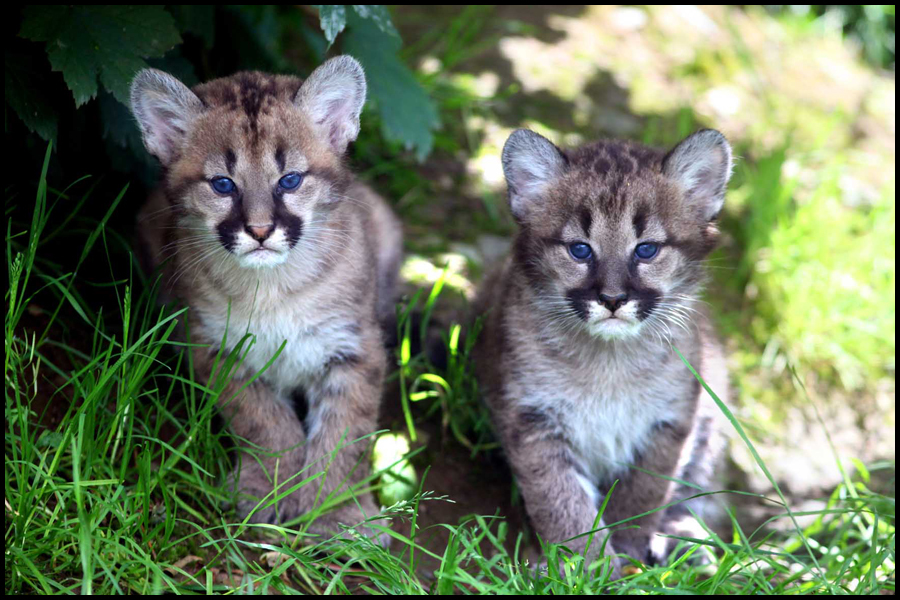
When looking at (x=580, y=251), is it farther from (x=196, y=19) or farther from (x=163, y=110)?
(x=196, y=19)

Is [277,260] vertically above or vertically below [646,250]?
below

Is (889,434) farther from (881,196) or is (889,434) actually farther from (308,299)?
(308,299)

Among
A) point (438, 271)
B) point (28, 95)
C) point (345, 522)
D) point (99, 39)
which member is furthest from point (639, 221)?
point (28, 95)

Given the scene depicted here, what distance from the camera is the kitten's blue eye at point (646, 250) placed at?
393 cm

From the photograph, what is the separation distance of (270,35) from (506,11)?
319 centimetres

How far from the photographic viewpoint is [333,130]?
13.8 feet

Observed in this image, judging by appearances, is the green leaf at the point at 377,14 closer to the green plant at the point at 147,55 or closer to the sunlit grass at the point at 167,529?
the green plant at the point at 147,55

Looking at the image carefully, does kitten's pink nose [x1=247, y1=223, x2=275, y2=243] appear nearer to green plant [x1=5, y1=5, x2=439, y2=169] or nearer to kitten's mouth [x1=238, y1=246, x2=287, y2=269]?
kitten's mouth [x1=238, y1=246, x2=287, y2=269]

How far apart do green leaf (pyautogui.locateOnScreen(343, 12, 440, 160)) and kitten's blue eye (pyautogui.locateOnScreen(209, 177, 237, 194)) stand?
146 cm

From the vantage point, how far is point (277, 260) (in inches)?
150

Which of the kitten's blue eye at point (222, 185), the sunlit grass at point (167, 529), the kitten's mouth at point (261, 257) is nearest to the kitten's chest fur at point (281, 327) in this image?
the sunlit grass at point (167, 529)

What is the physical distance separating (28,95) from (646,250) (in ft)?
8.98

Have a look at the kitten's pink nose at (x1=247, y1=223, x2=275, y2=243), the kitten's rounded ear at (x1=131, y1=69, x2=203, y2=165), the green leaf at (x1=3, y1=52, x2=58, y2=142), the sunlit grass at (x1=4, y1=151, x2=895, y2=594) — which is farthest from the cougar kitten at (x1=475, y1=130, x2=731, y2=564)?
the green leaf at (x1=3, y1=52, x2=58, y2=142)

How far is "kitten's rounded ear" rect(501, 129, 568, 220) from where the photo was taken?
410 centimetres
